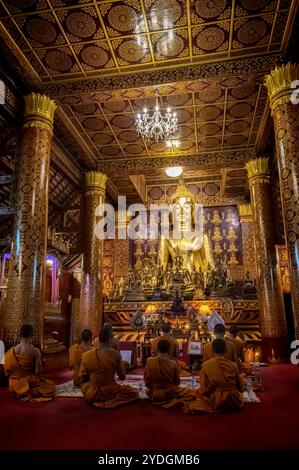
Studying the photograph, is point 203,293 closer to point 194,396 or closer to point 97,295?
point 97,295

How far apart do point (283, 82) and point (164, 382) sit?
17.0 ft

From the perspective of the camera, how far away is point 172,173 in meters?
11.8

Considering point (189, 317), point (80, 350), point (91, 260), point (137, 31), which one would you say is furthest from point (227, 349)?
point (91, 260)

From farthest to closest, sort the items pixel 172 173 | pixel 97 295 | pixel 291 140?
pixel 172 173 → pixel 97 295 → pixel 291 140

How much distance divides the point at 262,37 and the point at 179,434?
6.04 m

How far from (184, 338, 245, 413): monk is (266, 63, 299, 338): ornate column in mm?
2001

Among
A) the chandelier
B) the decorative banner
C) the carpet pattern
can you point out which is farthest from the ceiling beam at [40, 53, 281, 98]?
the carpet pattern

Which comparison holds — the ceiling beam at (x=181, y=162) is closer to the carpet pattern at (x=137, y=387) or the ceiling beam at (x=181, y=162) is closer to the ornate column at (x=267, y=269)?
the ornate column at (x=267, y=269)

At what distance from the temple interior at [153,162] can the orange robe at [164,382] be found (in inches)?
33.0

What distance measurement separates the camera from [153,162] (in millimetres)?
10125

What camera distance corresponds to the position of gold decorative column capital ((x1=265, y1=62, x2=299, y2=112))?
5.97 m

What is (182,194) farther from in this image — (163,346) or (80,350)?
(163,346)

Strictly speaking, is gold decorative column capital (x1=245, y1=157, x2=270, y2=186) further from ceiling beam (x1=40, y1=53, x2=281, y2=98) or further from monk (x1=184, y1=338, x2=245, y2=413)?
monk (x1=184, y1=338, x2=245, y2=413)

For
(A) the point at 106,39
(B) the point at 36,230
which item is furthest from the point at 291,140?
(B) the point at 36,230
